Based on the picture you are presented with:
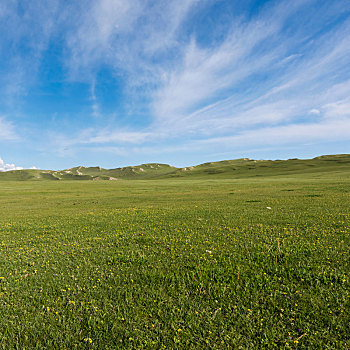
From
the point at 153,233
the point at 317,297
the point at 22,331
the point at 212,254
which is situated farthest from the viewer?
the point at 153,233

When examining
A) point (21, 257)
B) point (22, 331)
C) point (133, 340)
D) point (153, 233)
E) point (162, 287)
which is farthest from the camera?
point (153, 233)

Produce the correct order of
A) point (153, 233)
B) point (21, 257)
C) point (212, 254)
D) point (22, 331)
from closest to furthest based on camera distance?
point (22, 331) → point (212, 254) → point (21, 257) → point (153, 233)

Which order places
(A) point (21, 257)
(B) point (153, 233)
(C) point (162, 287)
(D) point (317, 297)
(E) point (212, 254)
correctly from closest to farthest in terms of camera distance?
(D) point (317, 297) < (C) point (162, 287) < (E) point (212, 254) < (A) point (21, 257) < (B) point (153, 233)

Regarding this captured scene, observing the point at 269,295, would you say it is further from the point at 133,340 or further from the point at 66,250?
the point at 66,250

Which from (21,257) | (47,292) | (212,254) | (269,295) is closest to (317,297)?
(269,295)

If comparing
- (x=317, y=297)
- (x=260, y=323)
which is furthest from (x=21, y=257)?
(x=317, y=297)

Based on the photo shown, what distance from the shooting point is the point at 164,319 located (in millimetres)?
4430

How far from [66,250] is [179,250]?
5.06 m

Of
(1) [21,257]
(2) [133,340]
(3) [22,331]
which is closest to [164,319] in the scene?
(2) [133,340]

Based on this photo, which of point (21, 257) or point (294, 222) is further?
point (294, 222)

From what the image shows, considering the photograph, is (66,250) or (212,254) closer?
(212,254)

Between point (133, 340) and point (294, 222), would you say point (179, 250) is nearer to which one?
point (133, 340)

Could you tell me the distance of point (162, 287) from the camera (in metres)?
5.54

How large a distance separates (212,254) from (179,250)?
1386mm
